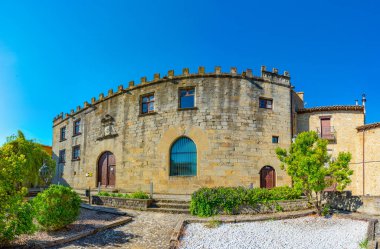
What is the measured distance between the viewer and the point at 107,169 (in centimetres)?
2175

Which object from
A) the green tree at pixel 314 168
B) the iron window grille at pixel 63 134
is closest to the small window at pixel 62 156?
the iron window grille at pixel 63 134

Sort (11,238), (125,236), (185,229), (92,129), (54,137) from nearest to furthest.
Answer: (11,238) → (125,236) → (185,229) → (92,129) → (54,137)

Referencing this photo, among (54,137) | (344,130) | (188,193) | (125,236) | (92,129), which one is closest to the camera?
(125,236)

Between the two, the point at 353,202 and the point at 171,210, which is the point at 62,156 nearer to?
the point at 171,210

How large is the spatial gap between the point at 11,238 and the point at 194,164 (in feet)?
38.5

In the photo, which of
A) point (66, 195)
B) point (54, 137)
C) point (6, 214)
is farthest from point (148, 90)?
point (54, 137)

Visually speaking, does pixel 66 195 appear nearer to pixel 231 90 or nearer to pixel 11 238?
pixel 11 238

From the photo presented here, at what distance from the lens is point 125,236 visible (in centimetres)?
866

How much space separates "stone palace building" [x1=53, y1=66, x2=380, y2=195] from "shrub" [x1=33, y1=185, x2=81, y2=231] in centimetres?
922

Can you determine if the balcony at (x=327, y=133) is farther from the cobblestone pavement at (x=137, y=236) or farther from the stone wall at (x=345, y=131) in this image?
the cobblestone pavement at (x=137, y=236)

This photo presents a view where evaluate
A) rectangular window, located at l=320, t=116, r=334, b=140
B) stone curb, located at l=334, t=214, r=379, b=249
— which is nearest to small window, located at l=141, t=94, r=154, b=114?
rectangular window, located at l=320, t=116, r=334, b=140

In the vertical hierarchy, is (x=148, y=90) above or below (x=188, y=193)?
above

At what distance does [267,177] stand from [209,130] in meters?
4.94

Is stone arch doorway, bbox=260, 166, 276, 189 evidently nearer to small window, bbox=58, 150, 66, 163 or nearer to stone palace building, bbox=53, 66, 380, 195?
stone palace building, bbox=53, 66, 380, 195
